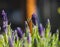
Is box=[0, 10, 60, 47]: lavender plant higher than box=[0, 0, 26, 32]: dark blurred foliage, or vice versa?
box=[0, 10, 60, 47]: lavender plant

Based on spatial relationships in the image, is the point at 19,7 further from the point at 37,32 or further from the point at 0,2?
the point at 37,32

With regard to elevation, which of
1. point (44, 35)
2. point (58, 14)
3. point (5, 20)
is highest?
point (5, 20)

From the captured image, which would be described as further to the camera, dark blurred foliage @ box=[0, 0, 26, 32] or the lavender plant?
dark blurred foliage @ box=[0, 0, 26, 32]

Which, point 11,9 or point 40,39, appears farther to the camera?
point 11,9

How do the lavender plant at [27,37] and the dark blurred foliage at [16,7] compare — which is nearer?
the lavender plant at [27,37]

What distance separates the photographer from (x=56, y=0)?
5418 mm

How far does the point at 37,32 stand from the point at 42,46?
0.40ft

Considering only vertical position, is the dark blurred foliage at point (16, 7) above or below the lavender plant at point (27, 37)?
below

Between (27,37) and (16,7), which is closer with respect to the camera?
(27,37)

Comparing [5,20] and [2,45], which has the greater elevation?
[5,20]

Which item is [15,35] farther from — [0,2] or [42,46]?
[0,2]

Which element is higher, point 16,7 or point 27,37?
point 27,37

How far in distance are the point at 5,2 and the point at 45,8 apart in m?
0.81

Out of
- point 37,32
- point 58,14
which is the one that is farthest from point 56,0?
point 37,32
